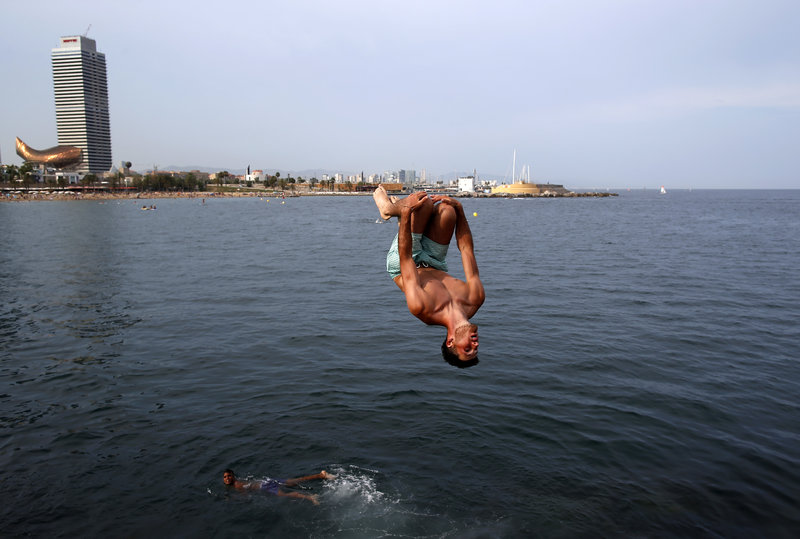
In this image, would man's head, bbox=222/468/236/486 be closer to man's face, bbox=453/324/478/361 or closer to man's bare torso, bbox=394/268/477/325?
man's bare torso, bbox=394/268/477/325

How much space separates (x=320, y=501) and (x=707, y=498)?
10.3 meters

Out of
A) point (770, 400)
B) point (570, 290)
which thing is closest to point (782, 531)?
point (770, 400)

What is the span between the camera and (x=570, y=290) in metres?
37.6

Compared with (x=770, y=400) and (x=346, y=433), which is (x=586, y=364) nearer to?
(x=770, y=400)

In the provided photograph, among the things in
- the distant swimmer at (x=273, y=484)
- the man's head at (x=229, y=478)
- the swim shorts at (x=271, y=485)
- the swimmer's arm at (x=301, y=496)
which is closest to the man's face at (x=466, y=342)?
the swimmer's arm at (x=301, y=496)

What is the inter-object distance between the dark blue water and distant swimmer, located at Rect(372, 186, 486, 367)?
7.77m

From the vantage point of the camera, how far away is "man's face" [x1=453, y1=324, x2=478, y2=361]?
23.0ft

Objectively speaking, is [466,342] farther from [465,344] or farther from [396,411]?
[396,411]

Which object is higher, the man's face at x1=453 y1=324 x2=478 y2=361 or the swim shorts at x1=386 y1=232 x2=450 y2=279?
the swim shorts at x1=386 y1=232 x2=450 y2=279

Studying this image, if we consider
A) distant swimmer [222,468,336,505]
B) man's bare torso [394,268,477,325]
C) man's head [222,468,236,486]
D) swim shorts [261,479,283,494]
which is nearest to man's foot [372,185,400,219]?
man's bare torso [394,268,477,325]

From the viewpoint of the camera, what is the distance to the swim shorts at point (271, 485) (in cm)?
1461

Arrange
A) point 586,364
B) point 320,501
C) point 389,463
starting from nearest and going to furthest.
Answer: point 320,501 < point 389,463 < point 586,364

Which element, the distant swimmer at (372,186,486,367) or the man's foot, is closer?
the distant swimmer at (372,186,486,367)

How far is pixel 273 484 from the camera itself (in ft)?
48.6
